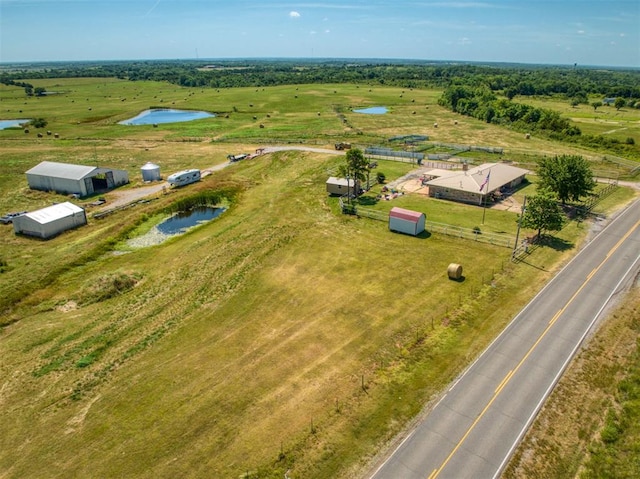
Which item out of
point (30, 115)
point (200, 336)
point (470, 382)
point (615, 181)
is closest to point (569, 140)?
point (615, 181)

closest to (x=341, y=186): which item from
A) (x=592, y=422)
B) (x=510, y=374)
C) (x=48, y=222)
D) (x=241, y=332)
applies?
(x=241, y=332)

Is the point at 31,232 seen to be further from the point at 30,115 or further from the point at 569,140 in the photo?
the point at 30,115

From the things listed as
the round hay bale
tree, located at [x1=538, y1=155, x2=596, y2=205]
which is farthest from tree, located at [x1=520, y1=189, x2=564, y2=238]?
the round hay bale

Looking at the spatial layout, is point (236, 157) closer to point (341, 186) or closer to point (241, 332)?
point (341, 186)

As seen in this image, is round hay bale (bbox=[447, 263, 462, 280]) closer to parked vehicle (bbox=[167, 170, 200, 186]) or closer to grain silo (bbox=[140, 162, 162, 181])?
parked vehicle (bbox=[167, 170, 200, 186])

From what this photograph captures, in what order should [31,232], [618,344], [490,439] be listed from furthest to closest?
[31,232], [618,344], [490,439]

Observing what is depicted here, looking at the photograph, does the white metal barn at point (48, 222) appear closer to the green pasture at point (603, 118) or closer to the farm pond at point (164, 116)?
the farm pond at point (164, 116)
